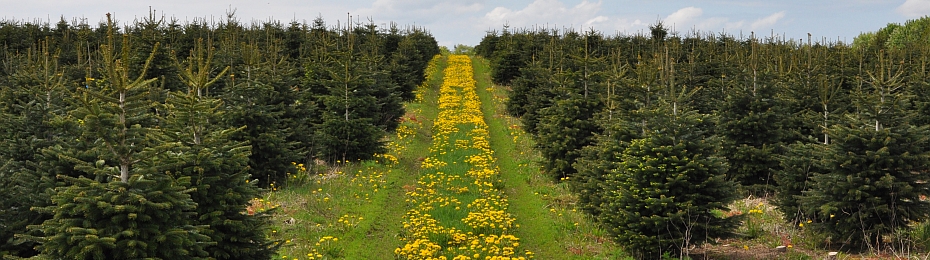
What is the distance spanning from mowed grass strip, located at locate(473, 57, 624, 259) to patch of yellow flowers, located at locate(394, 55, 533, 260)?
0.42 metres

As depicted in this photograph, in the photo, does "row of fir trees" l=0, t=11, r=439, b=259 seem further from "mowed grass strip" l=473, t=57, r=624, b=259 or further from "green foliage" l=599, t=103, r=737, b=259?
"green foliage" l=599, t=103, r=737, b=259

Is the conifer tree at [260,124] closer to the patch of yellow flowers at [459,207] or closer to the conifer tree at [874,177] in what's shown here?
the patch of yellow flowers at [459,207]

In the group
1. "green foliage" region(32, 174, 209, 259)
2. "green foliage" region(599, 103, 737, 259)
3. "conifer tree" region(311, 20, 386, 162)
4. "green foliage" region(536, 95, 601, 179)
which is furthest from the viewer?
"conifer tree" region(311, 20, 386, 162)

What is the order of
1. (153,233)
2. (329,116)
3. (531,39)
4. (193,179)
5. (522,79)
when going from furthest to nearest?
(531,39) → (522,79) → (329,116) → (193,179) → (153,233)

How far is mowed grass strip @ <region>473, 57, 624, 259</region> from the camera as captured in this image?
40.8 feet

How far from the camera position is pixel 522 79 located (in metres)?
32.6

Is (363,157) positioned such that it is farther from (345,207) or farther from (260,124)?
(345,207)

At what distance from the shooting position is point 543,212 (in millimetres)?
15203

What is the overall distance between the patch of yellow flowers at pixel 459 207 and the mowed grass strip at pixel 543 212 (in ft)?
1.38

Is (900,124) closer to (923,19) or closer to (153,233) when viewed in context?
(153,233)

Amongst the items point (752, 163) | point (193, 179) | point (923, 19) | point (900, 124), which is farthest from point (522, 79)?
point (923, 19)

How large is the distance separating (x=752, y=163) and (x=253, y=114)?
1285cm

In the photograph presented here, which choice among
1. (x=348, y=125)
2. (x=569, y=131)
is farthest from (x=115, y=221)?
(x=348, y=125)

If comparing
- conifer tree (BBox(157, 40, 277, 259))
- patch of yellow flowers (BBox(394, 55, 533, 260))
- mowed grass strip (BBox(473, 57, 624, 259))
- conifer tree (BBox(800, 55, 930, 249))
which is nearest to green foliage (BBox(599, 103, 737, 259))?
mowed grass strip (BBox(473, 57, 624, 259))
